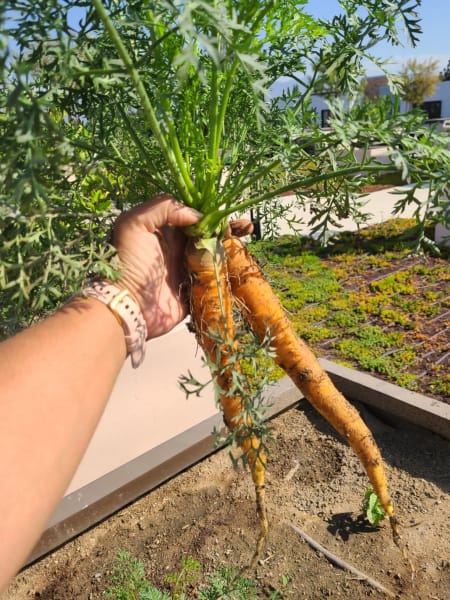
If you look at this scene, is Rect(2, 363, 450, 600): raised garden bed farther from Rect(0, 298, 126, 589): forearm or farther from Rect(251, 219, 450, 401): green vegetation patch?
Rect(0, 298, 126, 589): forearm

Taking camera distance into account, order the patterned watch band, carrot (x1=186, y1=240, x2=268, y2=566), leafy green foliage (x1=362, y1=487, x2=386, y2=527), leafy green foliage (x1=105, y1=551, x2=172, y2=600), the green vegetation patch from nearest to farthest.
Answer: the patterned watch band < carrot (x1=186, y1=240, x2=268, y2=566) < leafy green foliage (x1=105, y1=551, x2=172, y2=600) < leafy green foliage (x1=362, y1=487, x2=386, y2=527) < the green vegetation patch

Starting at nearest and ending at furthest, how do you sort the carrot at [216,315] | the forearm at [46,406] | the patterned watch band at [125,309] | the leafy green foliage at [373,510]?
1. the forearm at [46,406]
2. the patterned watch band at [125,309]
3. the carrot at [216,315]
4. the leafy green foliage at [373,510]

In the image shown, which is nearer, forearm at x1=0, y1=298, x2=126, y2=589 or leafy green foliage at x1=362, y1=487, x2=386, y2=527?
forearm at x1=0, y1=298, x2=126, y2=589

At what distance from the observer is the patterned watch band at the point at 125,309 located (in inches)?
52.9

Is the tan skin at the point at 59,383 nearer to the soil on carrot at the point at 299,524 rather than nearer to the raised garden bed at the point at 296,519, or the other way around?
the soil on carrot at the point at 299,524

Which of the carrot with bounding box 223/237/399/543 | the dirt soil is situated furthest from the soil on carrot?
the carrot with bounding box 223/237/399/543

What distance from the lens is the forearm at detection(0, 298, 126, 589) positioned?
39.5 inches

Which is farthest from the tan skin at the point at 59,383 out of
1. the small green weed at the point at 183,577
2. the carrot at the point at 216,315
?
the small green weed at the point at 183,577

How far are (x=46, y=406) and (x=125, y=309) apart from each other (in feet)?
1.17

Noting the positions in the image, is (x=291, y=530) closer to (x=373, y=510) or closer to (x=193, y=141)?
(x=373, y=510)

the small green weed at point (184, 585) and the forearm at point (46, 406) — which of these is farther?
the small green weed at point (184, 585)

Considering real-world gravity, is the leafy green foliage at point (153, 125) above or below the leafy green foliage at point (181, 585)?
above

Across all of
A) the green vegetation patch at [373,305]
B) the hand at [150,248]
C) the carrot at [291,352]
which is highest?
the hand at [150,248]

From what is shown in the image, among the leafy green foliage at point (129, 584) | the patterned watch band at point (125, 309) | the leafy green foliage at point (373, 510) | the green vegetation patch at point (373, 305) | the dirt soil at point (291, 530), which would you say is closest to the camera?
the patterned watch band at point (125, 309)
